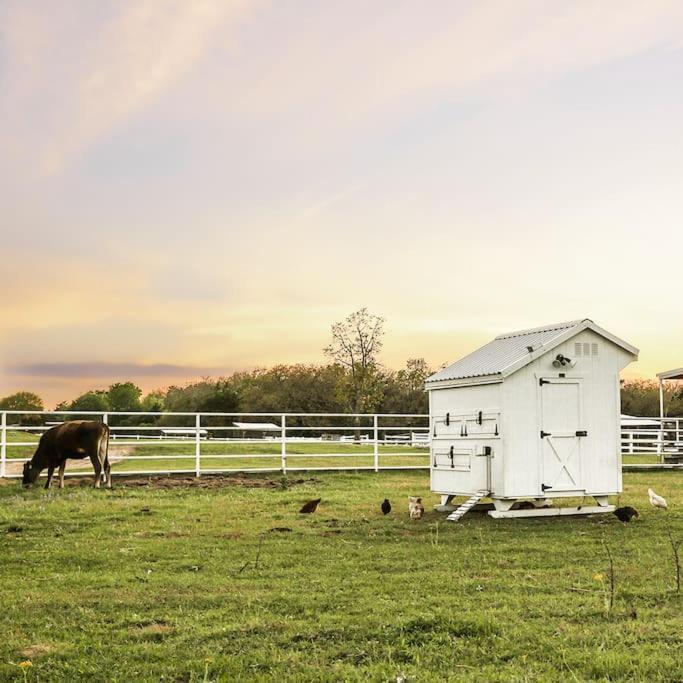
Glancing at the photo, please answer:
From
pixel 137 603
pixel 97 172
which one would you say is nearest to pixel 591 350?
pixel 137 603

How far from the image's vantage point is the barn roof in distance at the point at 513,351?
14289 mm

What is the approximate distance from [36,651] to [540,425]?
31.4ft

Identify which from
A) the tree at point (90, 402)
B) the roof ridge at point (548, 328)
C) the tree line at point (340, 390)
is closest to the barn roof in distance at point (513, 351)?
the roof ridge at point (548, 328)

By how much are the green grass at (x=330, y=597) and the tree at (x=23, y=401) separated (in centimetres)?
8893

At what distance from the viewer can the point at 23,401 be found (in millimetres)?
100438

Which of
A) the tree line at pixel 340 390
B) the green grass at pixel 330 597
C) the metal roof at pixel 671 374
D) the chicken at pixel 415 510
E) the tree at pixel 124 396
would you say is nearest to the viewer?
the green grass at pixel 330 597

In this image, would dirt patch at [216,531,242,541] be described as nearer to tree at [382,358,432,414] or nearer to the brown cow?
the brown cow

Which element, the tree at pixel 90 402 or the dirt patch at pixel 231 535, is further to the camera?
the tree at pixel 90 402

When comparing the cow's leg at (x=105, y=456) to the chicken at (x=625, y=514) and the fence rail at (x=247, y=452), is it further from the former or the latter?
the chicken at (x=625, y=514)

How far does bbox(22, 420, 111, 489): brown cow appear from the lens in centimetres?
1845

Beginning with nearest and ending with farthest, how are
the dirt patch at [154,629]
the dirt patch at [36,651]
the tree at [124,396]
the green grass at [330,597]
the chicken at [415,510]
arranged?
the green grass at [330,597] < the dirt patch at [36,651] < the dirt patch at [154,629] < the chicken at [415,510] < the tree at [124,396]

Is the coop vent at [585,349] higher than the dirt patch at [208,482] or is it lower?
higher

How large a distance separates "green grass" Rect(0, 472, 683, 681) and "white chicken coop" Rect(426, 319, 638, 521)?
25.7 inches

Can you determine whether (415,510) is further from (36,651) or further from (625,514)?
(36,651)
